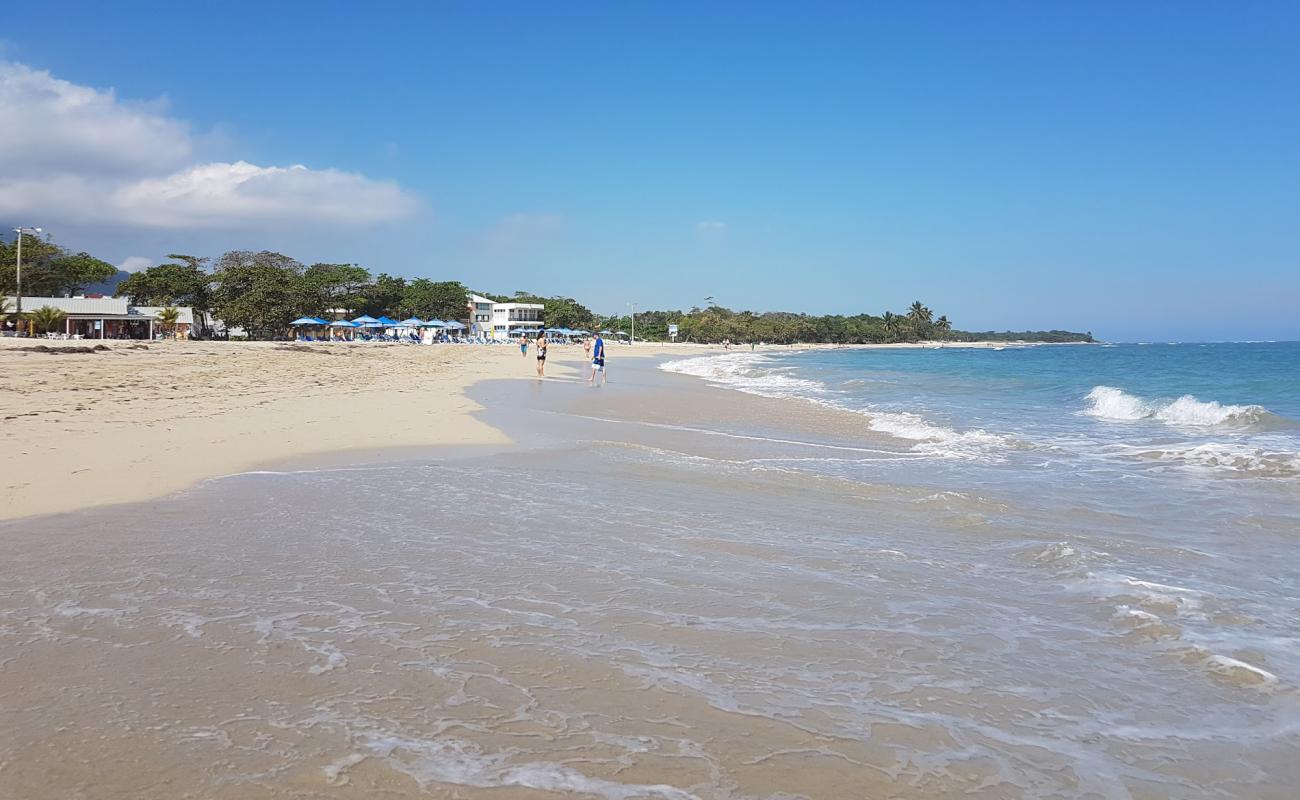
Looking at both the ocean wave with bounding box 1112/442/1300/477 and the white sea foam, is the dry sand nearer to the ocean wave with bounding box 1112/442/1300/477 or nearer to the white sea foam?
the white sea foam

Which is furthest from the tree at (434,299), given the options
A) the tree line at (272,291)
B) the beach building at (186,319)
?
the beach building at (186,319)

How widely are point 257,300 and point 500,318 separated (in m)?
53.9

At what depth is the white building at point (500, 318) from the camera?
115688 mm

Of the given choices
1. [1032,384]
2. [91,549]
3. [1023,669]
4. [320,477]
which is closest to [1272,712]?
[1023,669]

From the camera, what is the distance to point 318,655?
3.73 meters

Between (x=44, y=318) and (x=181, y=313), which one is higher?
(x=181, y=313)

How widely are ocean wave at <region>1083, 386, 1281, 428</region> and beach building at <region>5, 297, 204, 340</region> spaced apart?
54.5 meters

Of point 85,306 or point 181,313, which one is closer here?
point 85,306

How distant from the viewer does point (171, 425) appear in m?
11.3

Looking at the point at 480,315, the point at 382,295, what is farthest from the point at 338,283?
the point at 480,315

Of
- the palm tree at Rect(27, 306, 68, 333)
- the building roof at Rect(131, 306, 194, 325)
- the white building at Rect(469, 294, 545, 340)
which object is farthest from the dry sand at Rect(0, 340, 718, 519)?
the white building at Rect(469, 294, 545, 340)

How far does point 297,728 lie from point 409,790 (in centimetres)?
64

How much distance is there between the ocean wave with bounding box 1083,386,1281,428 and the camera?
1766 centimetres

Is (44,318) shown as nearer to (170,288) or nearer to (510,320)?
(170,288)
